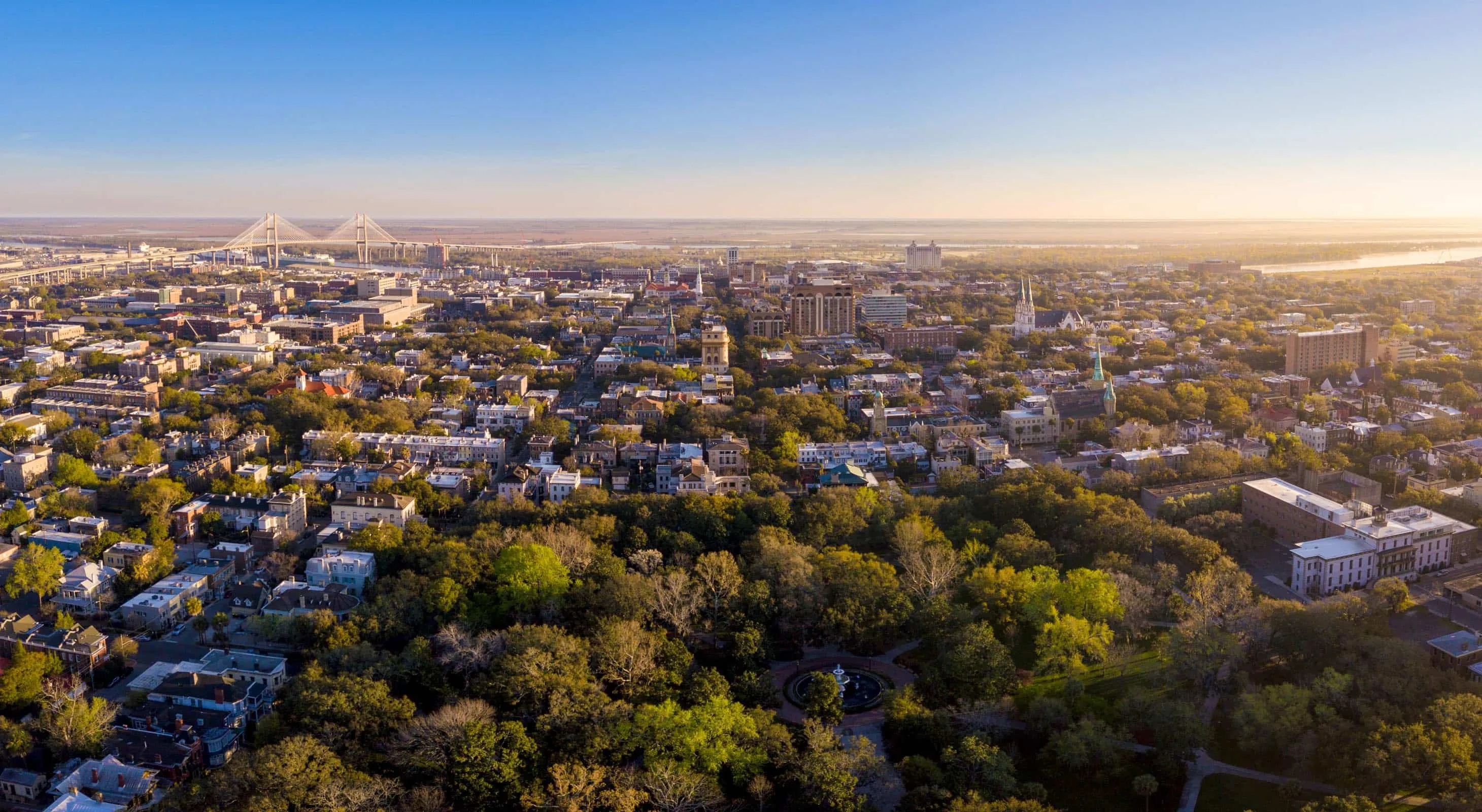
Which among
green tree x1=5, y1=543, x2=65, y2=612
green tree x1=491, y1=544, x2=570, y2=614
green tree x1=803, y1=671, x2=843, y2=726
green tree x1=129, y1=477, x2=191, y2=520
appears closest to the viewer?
green tree x1=803, y1=671, x2=843, y2=726

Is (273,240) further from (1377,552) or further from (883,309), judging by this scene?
(1377,552)

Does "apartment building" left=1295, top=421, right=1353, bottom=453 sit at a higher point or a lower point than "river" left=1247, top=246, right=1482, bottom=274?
lower

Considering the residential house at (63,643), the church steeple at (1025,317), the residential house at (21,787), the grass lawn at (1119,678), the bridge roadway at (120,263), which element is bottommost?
the residential house at (21,787)

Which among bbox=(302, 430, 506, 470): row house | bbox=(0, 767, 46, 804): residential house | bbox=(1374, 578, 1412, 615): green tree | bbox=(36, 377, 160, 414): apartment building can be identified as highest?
bbox=(36, 377, 160, 414): apartment building

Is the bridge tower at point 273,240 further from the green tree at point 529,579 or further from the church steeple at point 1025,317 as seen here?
the green tree at point 529,579

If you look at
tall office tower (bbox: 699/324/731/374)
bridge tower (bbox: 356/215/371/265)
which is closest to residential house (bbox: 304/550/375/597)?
tall office tower (bbox: 699/324/731/374)

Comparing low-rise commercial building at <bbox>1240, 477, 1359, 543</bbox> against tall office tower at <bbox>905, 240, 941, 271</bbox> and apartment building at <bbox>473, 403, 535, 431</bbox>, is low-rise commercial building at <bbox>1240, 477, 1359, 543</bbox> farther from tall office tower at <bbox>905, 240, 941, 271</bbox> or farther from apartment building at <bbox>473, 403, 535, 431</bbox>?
tall office tower at <bbox>905, 240, 941, 271</bbox>

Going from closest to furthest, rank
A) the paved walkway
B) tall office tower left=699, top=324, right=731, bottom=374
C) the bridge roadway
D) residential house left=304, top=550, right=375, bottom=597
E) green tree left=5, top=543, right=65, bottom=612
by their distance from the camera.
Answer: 1. the paved walkway
2. green tree left=5, top=543, right=65, bottom=612
3. residential house left=304, top=550, right=375, bottom=597
4. tall office tower left=699, top=324, right=731, bottom=374
5. the bridge roadway

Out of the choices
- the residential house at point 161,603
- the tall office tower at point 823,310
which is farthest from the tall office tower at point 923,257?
the residential house at point 161,603
